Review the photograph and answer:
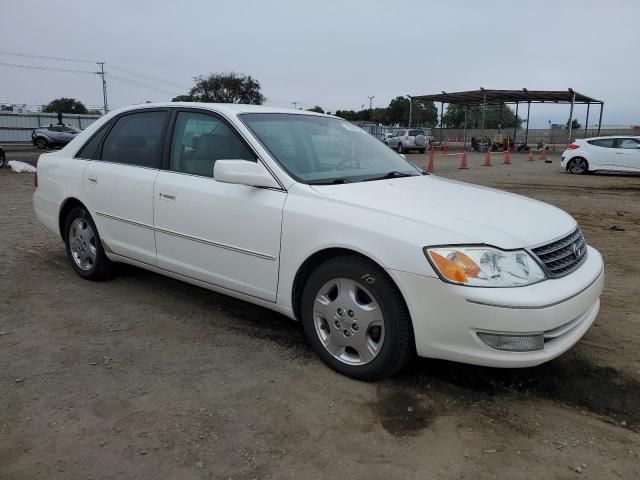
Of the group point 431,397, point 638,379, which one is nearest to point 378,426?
point 431,397

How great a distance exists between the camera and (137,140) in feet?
14.9

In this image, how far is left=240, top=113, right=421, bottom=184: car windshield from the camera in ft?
12.0

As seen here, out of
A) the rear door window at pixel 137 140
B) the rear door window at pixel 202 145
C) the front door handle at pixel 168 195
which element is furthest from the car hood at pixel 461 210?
the rear door window at pixel 137 140

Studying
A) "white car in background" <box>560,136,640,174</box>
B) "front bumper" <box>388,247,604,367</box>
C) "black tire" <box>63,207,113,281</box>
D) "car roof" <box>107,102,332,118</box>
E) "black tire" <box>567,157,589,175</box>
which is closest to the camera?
"front bumper" <box>388,247,604,367</box>

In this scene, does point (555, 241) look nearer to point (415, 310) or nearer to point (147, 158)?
point (415, 310)

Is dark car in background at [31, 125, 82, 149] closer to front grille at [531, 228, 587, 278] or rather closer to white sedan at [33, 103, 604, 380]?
white sedan at [33, 103, 604, 380]

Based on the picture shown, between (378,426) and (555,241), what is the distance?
1.43 meters

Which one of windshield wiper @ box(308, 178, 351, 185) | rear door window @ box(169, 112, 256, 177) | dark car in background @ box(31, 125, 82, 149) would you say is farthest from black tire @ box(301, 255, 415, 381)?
dark car in background @ box(31, 125, 82, 149)

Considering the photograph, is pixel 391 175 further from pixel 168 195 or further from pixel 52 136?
pixel 52 136

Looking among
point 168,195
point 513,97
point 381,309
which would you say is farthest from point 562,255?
point 513,97

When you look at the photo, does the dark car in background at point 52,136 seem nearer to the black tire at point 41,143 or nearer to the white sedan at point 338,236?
the black tire at point 41,143

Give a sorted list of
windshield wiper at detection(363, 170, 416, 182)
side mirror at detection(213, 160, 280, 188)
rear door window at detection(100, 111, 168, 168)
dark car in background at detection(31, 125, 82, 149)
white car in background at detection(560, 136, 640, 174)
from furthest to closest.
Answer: dark car in background at detection(31, 125, 82, 149)
white car in background at detection(560, 136, 640, 174)
rear door window at detection(100, 111, 168, 168)
windshield wiper at detection(363, 170, 416, 182)
side mirror at detection(213, 160, 280, 188)

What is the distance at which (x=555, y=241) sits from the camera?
3.10 meters

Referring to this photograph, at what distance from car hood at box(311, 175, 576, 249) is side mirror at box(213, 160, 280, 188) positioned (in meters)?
0.32
